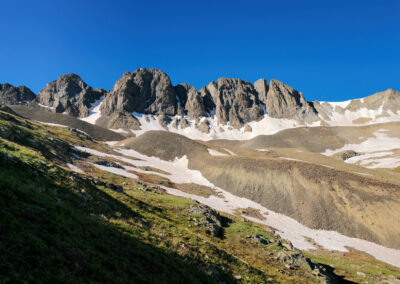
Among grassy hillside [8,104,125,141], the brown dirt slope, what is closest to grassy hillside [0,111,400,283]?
the brown dirt slope

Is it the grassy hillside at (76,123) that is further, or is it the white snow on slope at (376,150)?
the grassy hillside at (76,123)

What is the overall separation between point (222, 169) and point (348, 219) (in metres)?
41.6

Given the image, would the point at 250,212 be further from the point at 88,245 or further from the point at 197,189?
the point at 88,245

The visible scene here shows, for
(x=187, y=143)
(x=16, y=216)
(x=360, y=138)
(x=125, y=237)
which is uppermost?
(x=360, y=138)

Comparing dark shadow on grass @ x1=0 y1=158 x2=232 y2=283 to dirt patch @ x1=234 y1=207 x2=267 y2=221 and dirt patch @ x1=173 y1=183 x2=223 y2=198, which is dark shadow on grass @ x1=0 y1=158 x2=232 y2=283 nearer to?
dirt patch @ x1=234 y1=207 x2=267 y2=221

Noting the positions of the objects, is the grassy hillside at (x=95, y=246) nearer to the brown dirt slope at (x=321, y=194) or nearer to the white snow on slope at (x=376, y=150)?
the brown dirt slope at (x=321, y=194)

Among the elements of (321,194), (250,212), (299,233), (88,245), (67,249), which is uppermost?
(67,249)

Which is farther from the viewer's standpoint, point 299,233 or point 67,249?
point 299,233

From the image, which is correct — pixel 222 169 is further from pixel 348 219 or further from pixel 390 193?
pixel 390 193

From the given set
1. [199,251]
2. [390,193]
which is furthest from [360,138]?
[199,251]

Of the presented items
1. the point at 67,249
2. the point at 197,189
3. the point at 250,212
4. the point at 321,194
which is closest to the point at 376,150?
the point at 321,194

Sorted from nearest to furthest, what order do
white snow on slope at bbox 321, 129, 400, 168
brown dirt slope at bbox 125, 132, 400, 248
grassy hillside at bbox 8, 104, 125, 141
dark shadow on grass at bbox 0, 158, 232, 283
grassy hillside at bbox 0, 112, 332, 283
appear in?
dark shadow on grass at bbox 0, 158, 232, 283, grassy hillside at bbox 0, 112, 332, 283, brown dirt slope at bbox 125, 132, 400, 248, white snow on slope at bbox 321, 129, 400, 168, grassy hillside at bbox 8, 104, 125, 141

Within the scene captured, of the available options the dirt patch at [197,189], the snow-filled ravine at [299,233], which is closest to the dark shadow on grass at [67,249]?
the snow-filled ravine at [299,233]

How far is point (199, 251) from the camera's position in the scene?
53.5 ft
